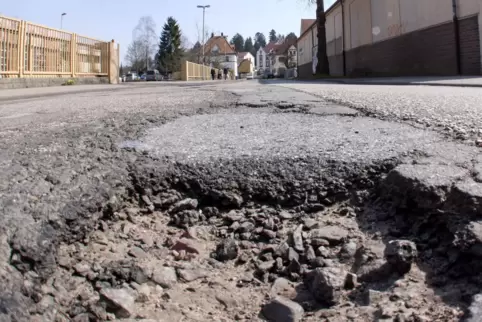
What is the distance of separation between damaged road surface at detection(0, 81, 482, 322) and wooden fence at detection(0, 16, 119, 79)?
14.4m

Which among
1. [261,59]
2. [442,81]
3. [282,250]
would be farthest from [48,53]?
[261,59]

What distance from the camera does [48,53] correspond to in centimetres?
1853

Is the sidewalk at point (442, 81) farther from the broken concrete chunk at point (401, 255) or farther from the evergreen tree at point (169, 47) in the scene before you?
the evergreen tree at point (169, 47)

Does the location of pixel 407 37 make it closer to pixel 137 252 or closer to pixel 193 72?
pixel 137 252

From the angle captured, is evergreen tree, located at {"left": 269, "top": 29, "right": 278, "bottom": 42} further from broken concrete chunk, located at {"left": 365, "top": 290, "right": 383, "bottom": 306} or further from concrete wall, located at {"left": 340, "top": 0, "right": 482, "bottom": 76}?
broken concrete chunk, located at {"left": 365, "top": 290, "right": 383, "bottom": 306}

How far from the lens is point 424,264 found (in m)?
1.54

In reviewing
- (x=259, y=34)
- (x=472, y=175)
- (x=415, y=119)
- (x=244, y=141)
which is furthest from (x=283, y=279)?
(x=259, y=34)

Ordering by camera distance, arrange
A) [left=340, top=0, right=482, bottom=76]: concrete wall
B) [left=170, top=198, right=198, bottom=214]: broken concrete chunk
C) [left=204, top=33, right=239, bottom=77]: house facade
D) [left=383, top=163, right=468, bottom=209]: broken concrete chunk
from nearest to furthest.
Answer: [left=383, top=163, right=468, bottom=209]: broken concrete chunk, [left=170, top=198, right=198, bottom=214]: broken concrete chunk, [left=340, top=0, right=482, bottom=76]: concrete wall, [left=204, top=33, right=239, bottom=77]: house facade

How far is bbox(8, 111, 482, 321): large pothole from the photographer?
140 centimetres

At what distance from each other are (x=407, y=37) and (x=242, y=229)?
20132 mm

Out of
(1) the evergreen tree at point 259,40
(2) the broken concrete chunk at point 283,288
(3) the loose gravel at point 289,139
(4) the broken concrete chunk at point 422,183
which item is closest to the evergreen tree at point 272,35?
(1) the evergreen tree at point 259,40

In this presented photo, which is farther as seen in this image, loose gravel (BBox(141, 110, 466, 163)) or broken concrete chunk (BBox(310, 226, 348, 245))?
loose gravel (BBox(141, 110, 466, 163))

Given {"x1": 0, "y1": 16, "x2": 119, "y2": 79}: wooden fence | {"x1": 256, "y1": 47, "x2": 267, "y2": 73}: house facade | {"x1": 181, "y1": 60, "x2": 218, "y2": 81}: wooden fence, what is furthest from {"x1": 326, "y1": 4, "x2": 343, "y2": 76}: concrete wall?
{"x1": 256, "y1": 47, "x2": 267, "y2": 73}: house facade

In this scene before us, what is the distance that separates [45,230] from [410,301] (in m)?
1.20
